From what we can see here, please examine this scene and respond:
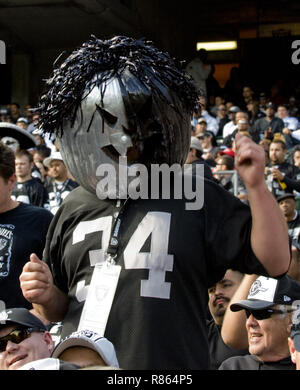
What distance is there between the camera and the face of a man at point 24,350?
2666mm

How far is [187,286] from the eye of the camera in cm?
211

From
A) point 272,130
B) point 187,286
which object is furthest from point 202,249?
point 272,130

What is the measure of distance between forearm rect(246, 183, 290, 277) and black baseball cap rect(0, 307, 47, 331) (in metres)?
1.12

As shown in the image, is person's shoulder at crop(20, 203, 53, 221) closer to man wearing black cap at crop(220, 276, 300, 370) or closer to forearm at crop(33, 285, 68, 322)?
man wearing black cap at crop(220, 276, 300, 370)

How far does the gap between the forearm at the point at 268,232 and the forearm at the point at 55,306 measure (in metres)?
0.66

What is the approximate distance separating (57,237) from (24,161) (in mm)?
5548

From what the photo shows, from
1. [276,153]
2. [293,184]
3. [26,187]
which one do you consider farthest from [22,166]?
[276,153]

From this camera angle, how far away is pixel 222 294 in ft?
13.1

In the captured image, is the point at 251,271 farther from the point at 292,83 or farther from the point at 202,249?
the point at 292,83

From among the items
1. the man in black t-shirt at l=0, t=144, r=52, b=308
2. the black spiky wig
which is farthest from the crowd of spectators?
the man in black t-shirt at l=0, t=144, r=52, b=308

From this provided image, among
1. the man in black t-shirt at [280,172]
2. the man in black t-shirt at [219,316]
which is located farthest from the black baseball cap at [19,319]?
the man in black t-shirt at [280,172]

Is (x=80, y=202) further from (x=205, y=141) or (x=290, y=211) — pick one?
(x=205, y=141)

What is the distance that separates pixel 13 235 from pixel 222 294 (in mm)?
1222

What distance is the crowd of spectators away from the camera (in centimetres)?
389
